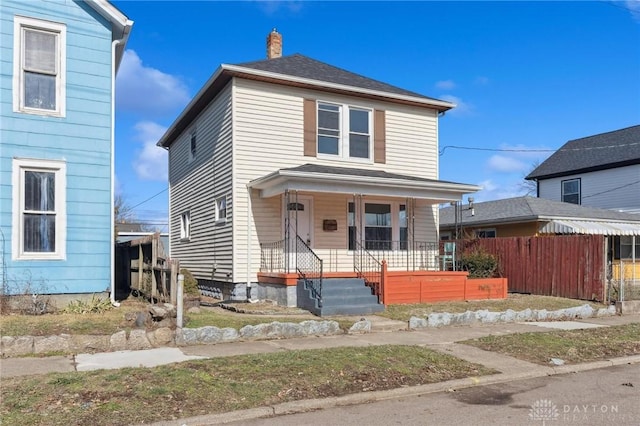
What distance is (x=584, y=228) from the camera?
19656mm

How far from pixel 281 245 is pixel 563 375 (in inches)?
338

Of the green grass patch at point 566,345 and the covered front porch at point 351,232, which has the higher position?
the covered front porch at point 351,232

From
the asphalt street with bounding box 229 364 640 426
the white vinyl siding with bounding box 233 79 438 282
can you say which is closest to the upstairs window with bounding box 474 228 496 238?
the white vinyl siding with bounding box 233 79 438 282

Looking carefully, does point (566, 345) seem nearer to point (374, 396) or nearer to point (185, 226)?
point (374, 396)

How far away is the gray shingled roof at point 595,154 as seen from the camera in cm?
2674

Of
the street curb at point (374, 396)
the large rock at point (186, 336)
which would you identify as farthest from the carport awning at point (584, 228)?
the large rock at point (186, 336)

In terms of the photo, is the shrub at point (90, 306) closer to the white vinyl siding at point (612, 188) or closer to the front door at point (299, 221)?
the front door at point (299, 221)

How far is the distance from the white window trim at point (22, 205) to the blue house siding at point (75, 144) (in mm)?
73

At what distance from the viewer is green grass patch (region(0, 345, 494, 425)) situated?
5277 mm

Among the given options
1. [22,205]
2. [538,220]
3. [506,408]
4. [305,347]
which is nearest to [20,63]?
[22,205]

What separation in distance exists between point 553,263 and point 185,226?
12626 millimetres

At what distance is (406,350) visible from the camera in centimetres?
841

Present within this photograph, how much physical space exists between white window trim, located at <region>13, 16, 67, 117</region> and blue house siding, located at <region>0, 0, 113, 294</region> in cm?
7

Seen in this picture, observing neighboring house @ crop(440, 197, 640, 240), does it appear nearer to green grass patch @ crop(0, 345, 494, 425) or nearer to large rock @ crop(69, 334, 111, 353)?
green grass patch @ crop(0, 345, 494, 425)
